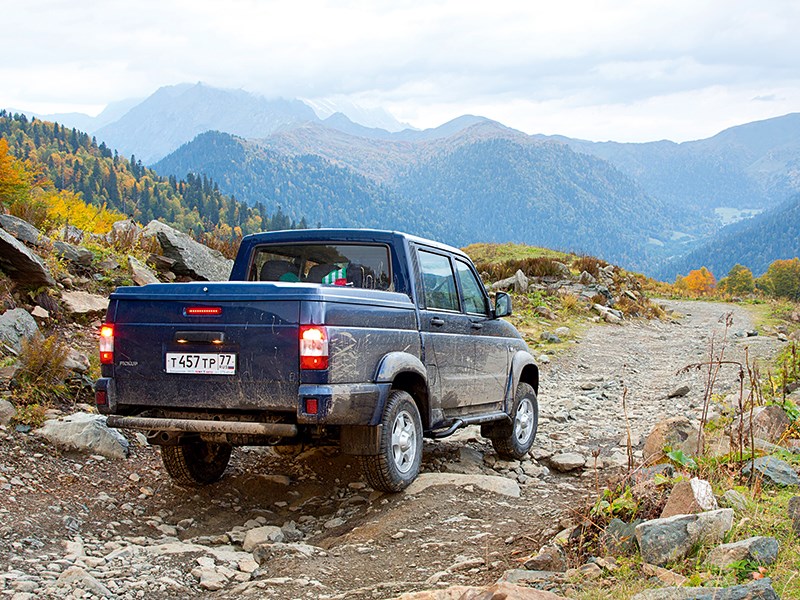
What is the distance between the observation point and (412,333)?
18.7 feet

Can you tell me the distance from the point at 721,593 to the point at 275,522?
3.46 meters

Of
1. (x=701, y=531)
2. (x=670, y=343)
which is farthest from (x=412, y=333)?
(x=670, y=343)

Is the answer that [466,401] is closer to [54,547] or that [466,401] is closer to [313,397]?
[313,397]

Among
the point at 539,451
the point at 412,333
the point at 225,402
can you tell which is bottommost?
the point at 539,451

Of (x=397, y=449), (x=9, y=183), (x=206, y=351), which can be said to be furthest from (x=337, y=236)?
(x=9, y=183)

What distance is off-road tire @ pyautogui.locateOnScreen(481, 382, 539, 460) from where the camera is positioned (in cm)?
734

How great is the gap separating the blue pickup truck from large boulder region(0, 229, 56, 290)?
171 inches

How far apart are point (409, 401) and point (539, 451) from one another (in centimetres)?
283

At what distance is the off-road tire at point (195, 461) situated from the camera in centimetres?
581

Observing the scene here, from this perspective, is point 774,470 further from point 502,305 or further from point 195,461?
point 195,461

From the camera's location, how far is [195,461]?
602cm

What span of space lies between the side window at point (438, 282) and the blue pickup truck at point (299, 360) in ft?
0.11

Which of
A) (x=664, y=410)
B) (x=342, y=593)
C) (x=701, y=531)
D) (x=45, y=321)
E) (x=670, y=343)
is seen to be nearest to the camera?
(x=701, y=531)

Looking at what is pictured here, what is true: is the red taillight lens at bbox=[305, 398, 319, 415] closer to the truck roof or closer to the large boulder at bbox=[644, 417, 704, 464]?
the truck roof
